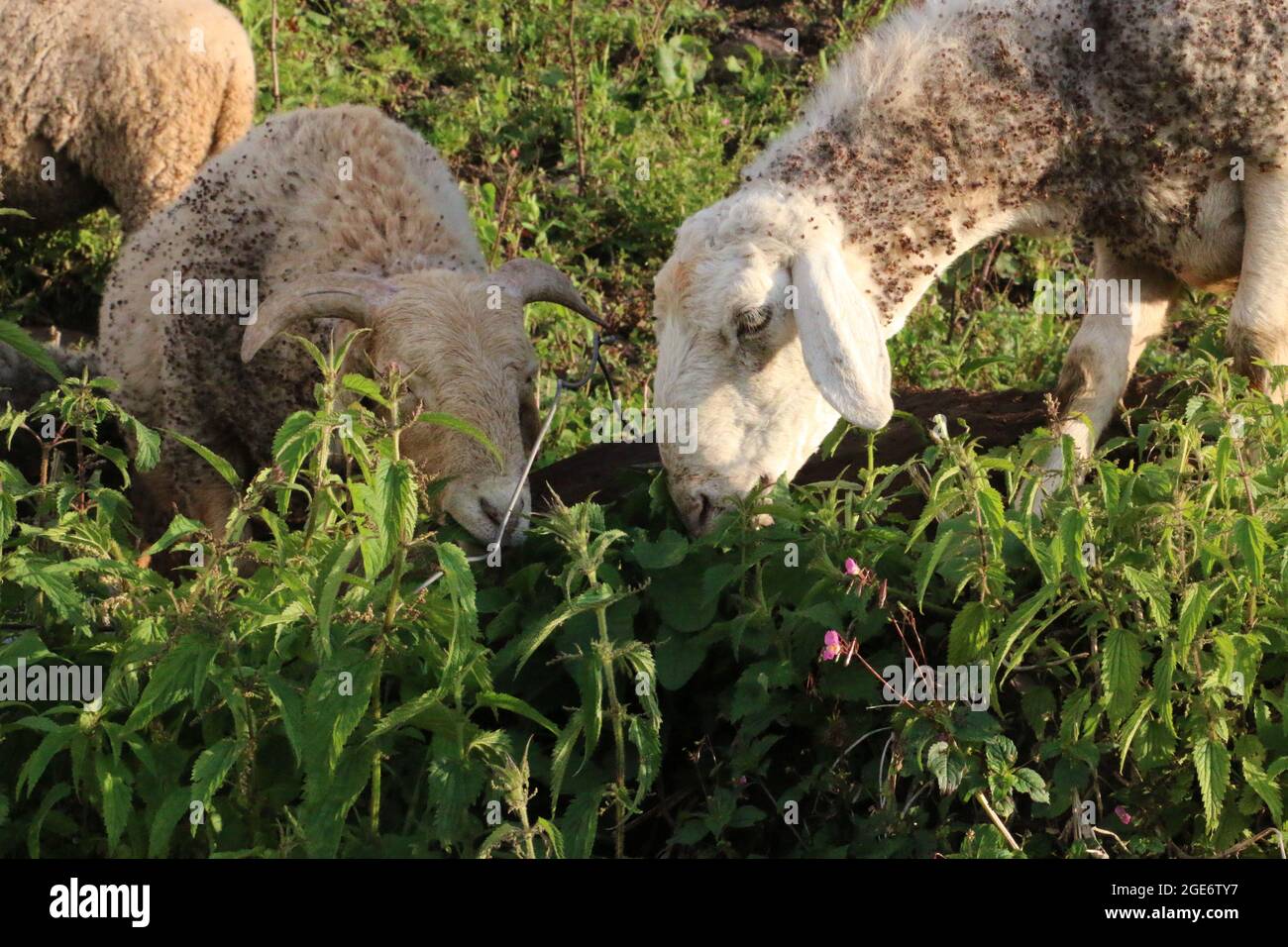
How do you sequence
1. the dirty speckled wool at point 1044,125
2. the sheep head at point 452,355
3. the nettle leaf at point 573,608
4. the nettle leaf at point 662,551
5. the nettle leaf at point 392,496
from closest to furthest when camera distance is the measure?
the nettle leaf at point 392,496 → the nettle leaf at point 573,608 → the nettle leaf at point 662,551 → the sheep head at point 452,355 → the dirty speckled wool at point 1044,125

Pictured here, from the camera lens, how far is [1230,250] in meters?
4.82

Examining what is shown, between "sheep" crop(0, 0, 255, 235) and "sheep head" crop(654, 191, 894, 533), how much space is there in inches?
136

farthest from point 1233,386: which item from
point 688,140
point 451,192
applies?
point 688,140

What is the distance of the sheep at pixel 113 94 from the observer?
23.5ft

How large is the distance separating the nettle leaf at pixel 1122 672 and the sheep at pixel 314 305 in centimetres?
165

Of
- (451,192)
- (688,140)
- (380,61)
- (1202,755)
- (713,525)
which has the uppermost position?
(380,61)

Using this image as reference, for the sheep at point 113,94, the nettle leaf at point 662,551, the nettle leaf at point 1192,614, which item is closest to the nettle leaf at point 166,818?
the nettle leaf at point 662,551

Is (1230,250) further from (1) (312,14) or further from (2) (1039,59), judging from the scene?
(1) (312,14)

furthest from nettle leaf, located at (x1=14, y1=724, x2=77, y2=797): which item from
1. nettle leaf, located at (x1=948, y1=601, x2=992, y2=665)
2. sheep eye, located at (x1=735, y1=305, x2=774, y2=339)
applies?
sheep eye, located at (x1=735, y1=305, x2=774, y2=339)

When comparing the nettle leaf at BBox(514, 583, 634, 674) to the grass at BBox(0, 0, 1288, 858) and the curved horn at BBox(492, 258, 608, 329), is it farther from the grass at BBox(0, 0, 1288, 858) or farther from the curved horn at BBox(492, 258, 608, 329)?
the curved horn at BBox(492, 258, 608, 329)

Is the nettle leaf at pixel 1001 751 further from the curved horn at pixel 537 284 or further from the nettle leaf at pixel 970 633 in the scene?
the curved horn at pixel 537 284

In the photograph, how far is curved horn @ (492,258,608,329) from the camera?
5.07 metres

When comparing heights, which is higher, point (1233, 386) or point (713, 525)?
point (1233, 386)
